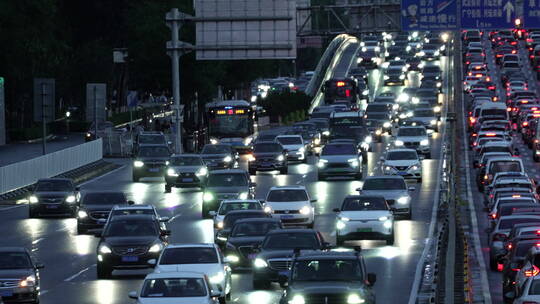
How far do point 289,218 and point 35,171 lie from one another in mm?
25386

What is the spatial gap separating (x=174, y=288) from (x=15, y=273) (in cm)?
566

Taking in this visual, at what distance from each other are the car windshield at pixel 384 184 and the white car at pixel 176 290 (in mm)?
23405

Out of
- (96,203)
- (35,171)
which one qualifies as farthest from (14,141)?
(96,203)

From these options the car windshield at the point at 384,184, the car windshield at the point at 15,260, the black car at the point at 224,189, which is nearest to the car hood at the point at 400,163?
the black car at the point at 224,189

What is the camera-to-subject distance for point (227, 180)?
49969mm

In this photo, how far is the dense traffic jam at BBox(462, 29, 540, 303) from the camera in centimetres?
2920

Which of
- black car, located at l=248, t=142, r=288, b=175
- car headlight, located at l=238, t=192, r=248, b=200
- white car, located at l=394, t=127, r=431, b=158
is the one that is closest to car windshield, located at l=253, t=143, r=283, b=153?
black car, located at l=248, t=142, r=288, b=175

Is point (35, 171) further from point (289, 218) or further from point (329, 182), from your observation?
point (289, 218)

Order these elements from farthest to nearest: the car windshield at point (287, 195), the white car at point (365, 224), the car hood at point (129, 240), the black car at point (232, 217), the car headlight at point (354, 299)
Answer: the car windshield at point (287, 195) → the white car at point (365, 224) → the black car at point (232, 217) → the car hood at point (129, 240) → the car headlight at point (354, 299)

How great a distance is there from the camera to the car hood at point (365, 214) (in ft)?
131

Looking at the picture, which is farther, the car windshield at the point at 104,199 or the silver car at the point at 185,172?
the silver car at the point at 185,172

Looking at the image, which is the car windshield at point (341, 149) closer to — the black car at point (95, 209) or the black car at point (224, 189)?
the black car at point (224, 189)

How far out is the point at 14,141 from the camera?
97438 mm

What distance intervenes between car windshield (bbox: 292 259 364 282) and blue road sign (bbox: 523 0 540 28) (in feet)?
126
